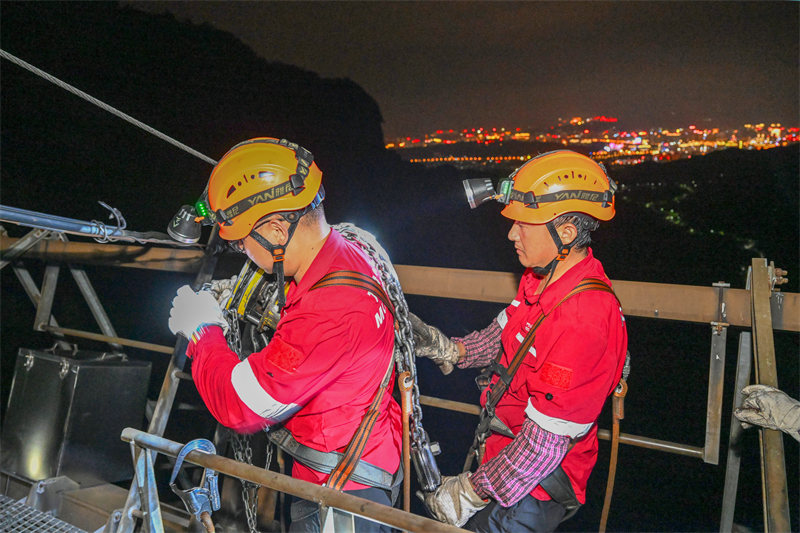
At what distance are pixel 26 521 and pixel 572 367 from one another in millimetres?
3061

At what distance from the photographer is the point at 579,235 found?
224 cm

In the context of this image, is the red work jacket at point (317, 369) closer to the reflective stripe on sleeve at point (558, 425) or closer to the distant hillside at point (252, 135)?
the reflective stripe on sleeve at point (558, 425)

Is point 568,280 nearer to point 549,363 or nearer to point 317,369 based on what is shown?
point 549,363

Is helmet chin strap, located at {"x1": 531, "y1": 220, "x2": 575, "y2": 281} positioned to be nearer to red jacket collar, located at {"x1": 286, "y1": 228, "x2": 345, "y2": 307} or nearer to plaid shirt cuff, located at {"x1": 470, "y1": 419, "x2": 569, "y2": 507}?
plaid shirt cuff, located at {"x1": 470, "y1": 419, "x2": 569, "y2": 507}

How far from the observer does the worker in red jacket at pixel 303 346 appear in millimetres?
1844

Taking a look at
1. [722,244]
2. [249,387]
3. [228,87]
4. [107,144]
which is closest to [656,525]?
[249,387]

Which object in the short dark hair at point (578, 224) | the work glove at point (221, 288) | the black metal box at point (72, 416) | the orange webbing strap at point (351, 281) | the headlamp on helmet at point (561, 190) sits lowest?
the black metal box at point (72, 416)

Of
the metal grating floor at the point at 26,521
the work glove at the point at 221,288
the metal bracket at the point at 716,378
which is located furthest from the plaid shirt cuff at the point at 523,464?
the metal grating floor at the point at 26,521

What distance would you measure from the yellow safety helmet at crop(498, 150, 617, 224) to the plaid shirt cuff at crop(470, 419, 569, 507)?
862mm

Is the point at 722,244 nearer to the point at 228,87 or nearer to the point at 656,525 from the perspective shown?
the point at 656,525

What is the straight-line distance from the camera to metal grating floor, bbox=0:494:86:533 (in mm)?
2889

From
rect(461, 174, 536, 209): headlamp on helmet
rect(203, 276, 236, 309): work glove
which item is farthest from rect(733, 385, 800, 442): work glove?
rect(203, 276, 236, 309): work glove

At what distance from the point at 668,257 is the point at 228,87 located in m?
33.4

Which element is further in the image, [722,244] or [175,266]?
[722,244]
